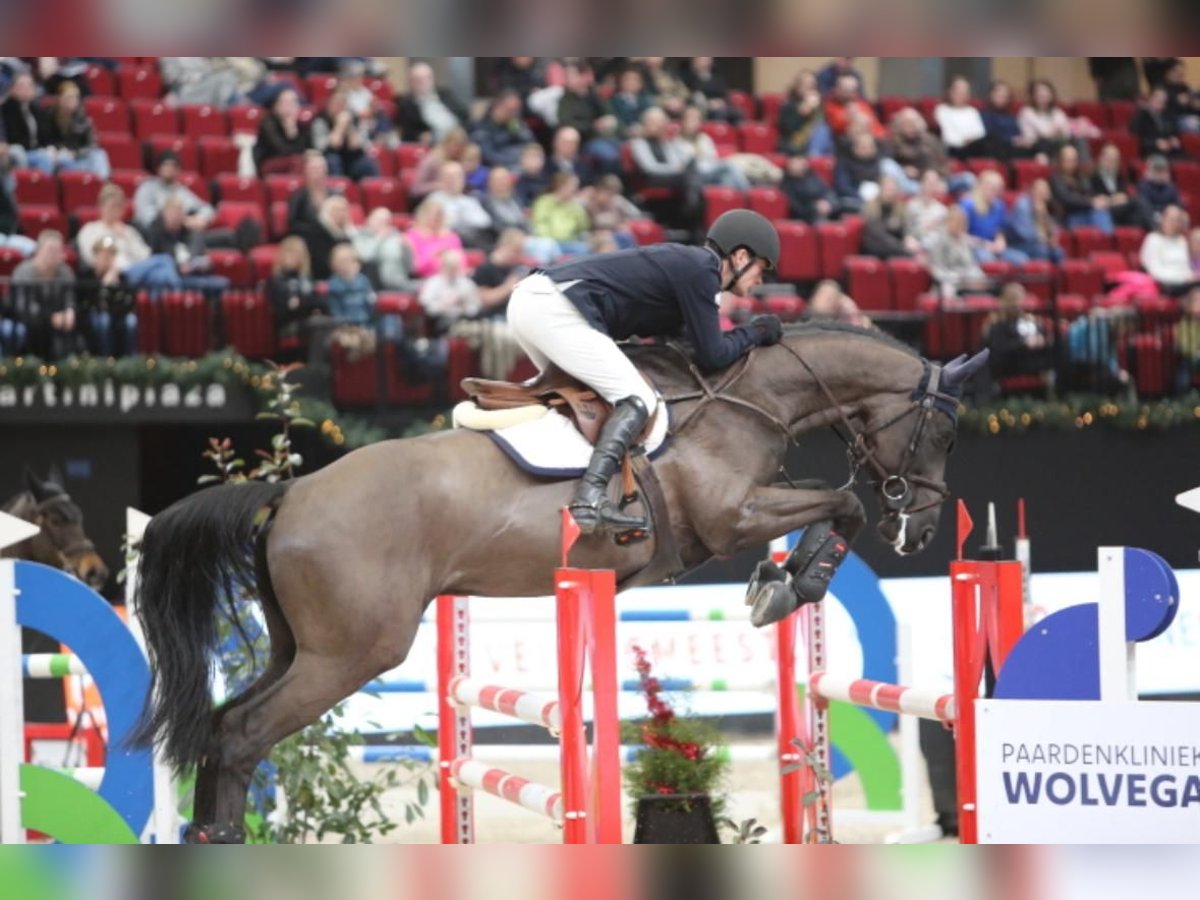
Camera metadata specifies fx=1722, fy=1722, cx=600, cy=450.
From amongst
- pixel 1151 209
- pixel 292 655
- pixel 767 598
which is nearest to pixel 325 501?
pixel 292 655

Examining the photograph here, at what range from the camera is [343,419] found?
933 centimetres

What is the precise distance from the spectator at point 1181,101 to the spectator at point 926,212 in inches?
115

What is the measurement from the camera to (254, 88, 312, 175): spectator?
37.4ft

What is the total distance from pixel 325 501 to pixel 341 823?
130 cm

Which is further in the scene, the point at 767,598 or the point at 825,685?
the point at 825,685

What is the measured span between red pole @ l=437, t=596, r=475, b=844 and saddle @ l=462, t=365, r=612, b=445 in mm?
1011

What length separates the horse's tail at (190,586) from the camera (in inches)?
170

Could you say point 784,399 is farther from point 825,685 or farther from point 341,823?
point 341,823

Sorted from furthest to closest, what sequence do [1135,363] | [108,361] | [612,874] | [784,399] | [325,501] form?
[1135,363] → [108,361] → [784,399] → [325,501] → [612,874]

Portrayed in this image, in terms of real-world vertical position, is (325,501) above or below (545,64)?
below

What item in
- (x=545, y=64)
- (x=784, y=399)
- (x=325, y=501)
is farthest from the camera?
(x=545, y=64)

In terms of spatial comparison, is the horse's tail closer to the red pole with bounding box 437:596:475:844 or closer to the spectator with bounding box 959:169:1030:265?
the red pole with bounding box 437:596:475:844

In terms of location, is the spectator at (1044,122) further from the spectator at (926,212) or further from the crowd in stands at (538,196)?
the spectator at (926,212)

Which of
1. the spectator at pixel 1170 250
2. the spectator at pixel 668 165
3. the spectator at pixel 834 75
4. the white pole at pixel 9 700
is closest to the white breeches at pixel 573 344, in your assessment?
the white pole at pixel 9 700
